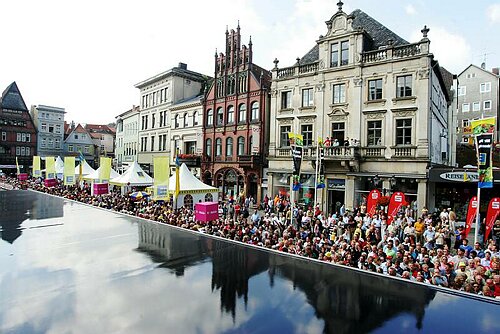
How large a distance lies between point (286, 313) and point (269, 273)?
188 cm

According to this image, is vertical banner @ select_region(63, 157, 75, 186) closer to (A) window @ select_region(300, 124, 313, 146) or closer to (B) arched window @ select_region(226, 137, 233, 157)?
(B) arched window @ select_region(226, 137, 233, 157)

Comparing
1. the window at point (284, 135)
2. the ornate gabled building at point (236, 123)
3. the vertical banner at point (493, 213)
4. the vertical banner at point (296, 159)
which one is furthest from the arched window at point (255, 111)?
the vertical banner at point (493, 213)

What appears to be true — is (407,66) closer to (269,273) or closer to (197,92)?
(269,273)

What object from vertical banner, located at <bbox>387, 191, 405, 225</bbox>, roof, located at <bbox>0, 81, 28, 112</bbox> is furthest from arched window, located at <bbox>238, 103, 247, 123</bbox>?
roof, located at <bbox>0, 81, 28, 112</bbox>

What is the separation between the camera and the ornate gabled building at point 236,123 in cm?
3042

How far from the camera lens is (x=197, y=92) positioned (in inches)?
1690

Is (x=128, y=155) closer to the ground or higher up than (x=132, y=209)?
higher up

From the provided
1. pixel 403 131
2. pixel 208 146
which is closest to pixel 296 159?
pixel 403 131

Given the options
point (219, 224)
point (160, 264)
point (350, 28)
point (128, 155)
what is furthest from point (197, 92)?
point (160, 264)

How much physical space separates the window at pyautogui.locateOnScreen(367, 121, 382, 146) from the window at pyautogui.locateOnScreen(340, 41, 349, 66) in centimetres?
504

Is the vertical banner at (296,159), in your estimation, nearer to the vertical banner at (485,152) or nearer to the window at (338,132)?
the window at (338,132)

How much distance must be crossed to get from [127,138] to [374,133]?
40712 millimetres

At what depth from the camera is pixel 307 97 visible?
86.7ft

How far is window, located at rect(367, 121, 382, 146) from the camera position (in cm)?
2294
